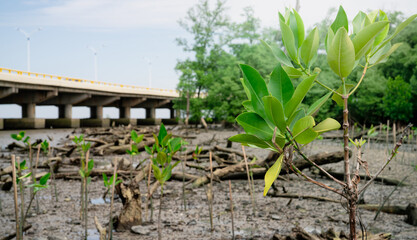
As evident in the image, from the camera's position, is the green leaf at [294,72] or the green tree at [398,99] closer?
the green leaf at [294,72]

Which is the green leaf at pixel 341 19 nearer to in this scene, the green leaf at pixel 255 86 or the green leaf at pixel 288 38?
the green leaf at pixel 288 38

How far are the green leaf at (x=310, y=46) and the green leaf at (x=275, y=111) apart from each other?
29 cm

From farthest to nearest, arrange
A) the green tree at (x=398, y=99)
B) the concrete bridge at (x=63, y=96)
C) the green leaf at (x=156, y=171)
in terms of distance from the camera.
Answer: the concrete bridge at (x=63, y=96), the green tree at (x=398, y=99), the green leaf at (x=156, y=171)

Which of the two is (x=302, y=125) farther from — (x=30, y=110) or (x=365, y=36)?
(x=30, y=110)

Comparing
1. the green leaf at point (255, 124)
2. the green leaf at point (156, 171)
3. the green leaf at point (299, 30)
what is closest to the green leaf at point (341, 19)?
the green leaf at point (299, 30)

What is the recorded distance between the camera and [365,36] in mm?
911

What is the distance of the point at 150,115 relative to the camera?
151ft

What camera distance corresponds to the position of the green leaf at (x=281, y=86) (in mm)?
885

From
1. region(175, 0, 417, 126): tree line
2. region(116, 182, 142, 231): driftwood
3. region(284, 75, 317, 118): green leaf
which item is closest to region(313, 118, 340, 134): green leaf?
→ region(284, 75, 317, 118): green leaf

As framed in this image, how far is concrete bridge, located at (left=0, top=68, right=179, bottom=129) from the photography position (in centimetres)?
2458

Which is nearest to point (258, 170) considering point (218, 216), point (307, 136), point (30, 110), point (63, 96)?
point (218, 216)

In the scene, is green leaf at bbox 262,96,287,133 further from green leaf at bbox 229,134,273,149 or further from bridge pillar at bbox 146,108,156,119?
bridge pillar at bbox 146,108,156,119

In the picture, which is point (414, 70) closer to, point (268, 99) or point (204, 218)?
point (204, 218)

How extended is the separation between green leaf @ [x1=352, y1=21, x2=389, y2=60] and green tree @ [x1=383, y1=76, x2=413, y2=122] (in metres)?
20.7
